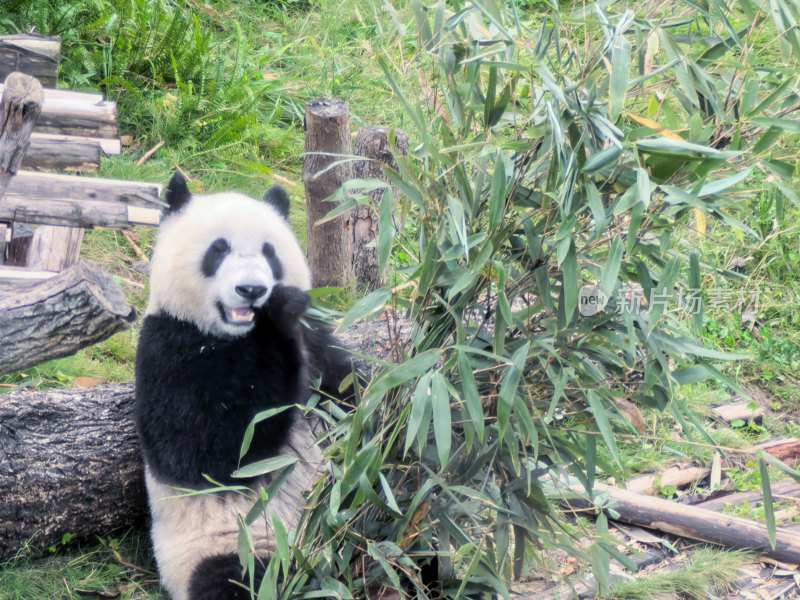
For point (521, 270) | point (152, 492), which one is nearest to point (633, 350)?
point (521, 270)

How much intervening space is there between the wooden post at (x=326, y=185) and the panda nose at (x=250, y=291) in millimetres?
1493

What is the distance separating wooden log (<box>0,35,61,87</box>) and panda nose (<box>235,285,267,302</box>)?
8.44ft

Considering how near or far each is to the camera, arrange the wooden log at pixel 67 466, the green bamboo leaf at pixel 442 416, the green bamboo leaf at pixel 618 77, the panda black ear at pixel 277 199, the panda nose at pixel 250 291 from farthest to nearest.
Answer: the panda black ear at pixel 277 199, the wooden log at pixel 67 466, the panda nose at pixel 250 291, the green bamboo leaf at pixel 442 416, the green bamboo leaf at pixel 618 77

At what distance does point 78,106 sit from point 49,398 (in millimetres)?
1499

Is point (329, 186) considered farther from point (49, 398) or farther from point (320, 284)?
point (49, 398)

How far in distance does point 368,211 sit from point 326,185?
0.84 feet

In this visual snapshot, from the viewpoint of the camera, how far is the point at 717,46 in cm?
194

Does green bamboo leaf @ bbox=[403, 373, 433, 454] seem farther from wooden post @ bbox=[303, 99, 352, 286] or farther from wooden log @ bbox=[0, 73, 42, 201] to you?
wooden post @ bbox=[303, 99, 352, 286]

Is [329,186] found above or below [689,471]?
above

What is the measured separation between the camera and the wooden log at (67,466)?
2855 mm

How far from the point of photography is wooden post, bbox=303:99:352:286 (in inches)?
160

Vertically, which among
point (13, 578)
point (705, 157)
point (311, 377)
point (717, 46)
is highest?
point (717, 46)

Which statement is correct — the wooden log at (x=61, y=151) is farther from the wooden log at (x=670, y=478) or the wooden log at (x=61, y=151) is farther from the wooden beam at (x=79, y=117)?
the wooden log at (x=670, y=478)

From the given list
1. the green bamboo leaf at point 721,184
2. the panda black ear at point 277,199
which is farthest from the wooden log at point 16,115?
the green bamboo leaf at point 721,184
